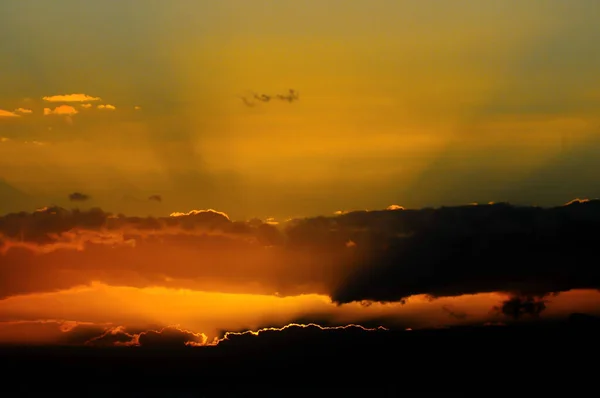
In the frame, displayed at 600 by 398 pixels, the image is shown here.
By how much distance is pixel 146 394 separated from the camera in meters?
126

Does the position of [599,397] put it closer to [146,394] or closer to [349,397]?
[349,397]

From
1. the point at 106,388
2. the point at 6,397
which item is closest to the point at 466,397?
the point at 106,388

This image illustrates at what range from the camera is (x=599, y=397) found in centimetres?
12719

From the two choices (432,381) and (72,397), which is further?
(432,381)

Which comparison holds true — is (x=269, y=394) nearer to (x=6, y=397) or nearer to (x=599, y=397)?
(x=6, y=397)

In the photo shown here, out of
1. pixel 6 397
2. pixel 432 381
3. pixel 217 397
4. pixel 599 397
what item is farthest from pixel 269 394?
pixel 599 397

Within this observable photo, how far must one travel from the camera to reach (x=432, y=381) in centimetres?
13725

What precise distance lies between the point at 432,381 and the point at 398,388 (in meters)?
5.55

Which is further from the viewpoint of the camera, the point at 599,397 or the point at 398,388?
the point at 398,388

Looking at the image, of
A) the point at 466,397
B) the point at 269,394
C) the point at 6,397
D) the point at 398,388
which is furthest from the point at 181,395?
the point at 466,397

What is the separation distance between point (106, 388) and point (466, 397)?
5478 centimetres

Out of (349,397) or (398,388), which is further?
(398,388)

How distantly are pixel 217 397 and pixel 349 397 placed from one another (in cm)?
1970

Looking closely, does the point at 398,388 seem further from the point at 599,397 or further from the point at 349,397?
the point at 599,397
